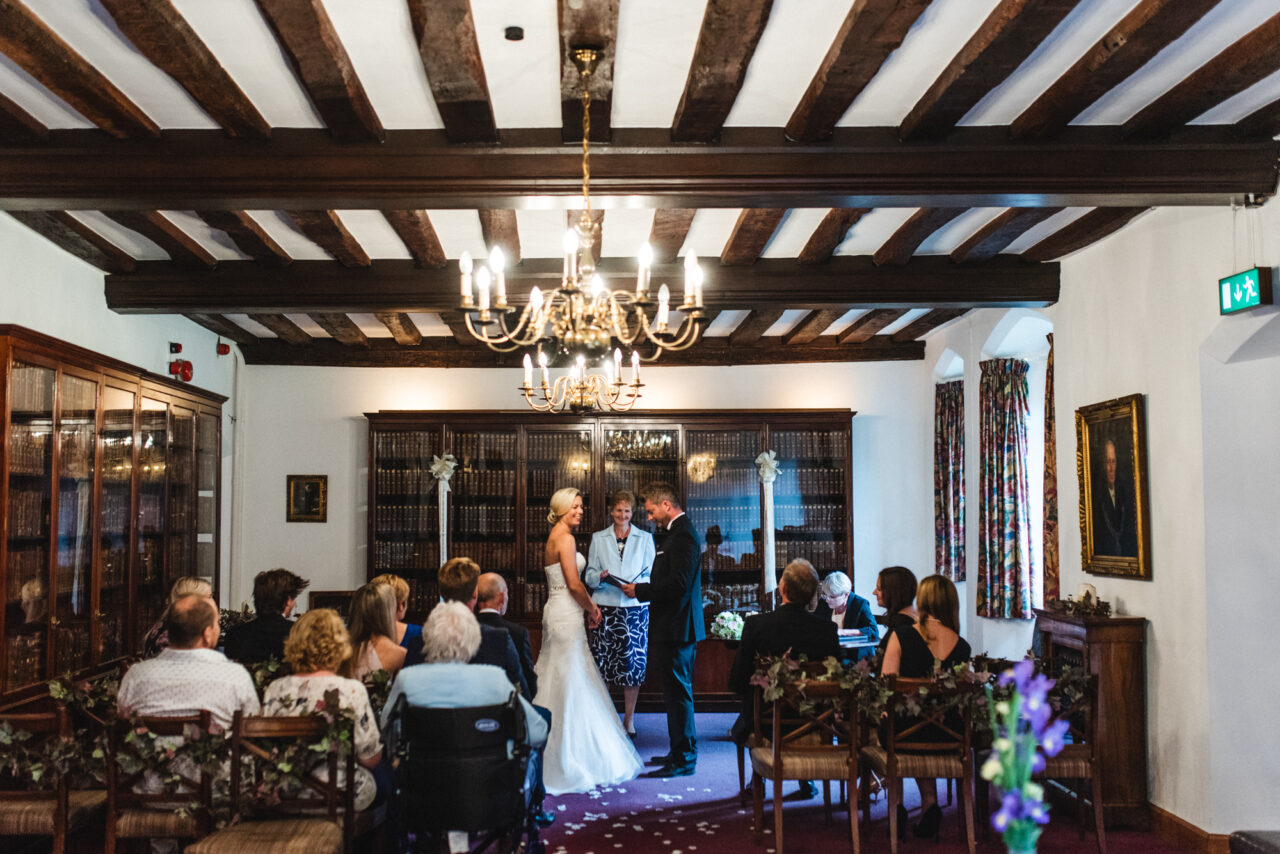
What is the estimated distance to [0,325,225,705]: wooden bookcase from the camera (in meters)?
5.70

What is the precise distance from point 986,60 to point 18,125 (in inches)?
158

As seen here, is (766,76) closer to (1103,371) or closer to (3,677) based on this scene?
(1103,371)

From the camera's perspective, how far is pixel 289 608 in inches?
232

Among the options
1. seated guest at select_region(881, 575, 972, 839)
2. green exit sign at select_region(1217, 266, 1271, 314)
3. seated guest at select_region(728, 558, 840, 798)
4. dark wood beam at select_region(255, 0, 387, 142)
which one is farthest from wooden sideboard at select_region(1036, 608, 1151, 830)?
dark wood beam at select_region(255, 0, 387, 142)

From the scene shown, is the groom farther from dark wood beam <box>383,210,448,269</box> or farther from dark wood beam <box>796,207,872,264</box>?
dark wood beam <box>383,210,448,269</box>

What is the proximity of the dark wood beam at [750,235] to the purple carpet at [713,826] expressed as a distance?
3333mm

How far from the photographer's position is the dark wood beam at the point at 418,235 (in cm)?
607

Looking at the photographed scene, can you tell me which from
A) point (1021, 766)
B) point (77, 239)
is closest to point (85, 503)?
point (77, 239)

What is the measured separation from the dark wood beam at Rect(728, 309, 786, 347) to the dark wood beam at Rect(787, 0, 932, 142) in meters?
3.88

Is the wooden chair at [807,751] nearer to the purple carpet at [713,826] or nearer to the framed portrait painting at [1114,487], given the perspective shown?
the purple carpet at [713,826]

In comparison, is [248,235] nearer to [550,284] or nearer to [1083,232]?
[550,284]

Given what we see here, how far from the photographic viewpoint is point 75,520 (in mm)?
6406

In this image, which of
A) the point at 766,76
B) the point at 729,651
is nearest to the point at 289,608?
the point at 766,76

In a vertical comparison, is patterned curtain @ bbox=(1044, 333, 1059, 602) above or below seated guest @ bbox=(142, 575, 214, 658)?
above
